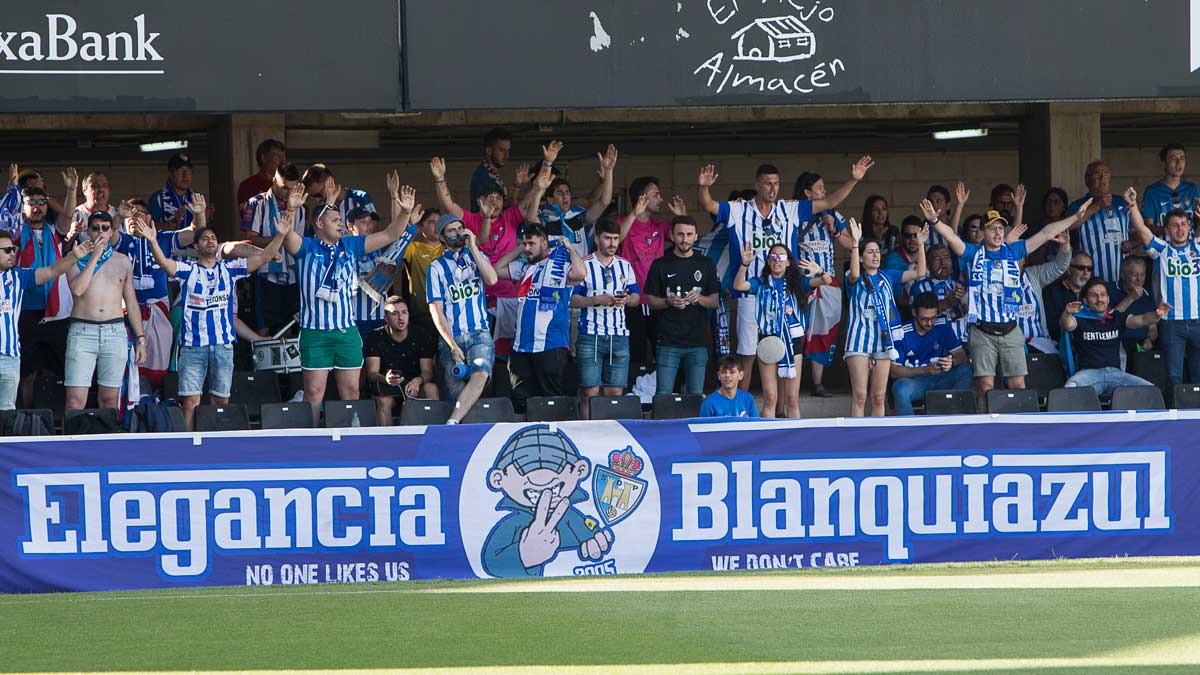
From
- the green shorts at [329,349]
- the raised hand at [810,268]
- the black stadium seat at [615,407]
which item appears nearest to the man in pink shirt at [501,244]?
the green shorts at [329,349]

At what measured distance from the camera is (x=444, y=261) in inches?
468

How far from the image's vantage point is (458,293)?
11.8 m

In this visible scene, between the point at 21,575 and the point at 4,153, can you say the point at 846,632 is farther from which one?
the point at 4,153

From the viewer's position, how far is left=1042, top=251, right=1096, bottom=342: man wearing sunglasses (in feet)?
42.7

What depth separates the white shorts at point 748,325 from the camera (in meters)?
A: 12.3

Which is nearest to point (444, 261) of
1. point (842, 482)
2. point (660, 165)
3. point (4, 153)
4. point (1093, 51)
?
point (842, 482)

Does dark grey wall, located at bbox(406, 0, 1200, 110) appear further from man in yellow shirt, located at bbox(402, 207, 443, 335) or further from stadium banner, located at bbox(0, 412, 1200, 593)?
stadium banner, located at bbox(0, 412, 1200, 593)

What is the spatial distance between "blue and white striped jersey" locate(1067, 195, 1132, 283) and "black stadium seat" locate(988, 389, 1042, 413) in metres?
2.47

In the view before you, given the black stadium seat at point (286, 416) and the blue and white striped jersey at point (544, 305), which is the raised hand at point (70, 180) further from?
the blue and white striped jersey at point (544, 305)

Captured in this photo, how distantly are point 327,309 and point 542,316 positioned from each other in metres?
1.67

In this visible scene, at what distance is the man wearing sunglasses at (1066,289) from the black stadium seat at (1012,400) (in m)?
1.39

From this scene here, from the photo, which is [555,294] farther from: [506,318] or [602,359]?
[506,318]

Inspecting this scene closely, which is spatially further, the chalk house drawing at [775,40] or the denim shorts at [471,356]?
the denim shorts at [471,356]

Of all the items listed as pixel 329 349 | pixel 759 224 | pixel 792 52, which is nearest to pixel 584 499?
pixel 329 349
